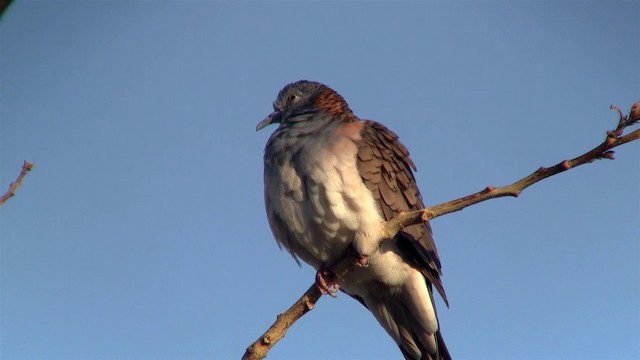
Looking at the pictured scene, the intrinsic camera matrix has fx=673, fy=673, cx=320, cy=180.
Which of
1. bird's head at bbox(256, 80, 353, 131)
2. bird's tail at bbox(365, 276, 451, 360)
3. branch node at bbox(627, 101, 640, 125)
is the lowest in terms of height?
branch node at bbox(627, 101, 640, 125)

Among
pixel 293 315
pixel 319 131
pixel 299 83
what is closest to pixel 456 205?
pixel 293 315

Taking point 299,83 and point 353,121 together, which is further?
point 299,83

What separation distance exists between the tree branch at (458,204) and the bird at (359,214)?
50 cm

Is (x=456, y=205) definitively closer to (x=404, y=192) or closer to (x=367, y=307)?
(x=404, y=192)

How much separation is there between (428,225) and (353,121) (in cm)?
102

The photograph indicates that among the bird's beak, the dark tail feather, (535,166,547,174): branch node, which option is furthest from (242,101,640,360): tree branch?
the bird's beak

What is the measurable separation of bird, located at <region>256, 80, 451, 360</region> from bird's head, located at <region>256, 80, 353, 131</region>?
0.10 meters

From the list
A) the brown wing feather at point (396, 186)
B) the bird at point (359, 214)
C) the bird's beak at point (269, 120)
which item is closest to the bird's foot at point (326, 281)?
the bird at point (359, 214)

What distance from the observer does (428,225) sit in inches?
210

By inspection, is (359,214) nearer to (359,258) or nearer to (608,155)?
(359,258)

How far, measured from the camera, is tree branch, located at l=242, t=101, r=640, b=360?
111 inches

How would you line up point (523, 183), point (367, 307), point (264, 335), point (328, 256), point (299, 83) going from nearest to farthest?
point (523, 183), point (264, 335), point (328, 256), point (367, 307), point (299, 83)

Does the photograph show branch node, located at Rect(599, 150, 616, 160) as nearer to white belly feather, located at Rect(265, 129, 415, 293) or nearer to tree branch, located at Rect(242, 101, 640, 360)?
tree branch, located at Rect(242, 101, 640, 360)

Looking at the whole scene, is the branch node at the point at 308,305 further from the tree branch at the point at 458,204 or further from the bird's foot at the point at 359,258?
the bird's foot at the point at 359,258
